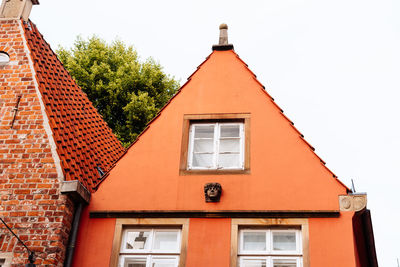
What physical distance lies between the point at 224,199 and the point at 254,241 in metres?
0.89

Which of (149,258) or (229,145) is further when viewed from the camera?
(229,145)

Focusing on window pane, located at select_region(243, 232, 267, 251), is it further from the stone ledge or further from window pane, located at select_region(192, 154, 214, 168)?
the stone ledge

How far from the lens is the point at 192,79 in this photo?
35.4 ft

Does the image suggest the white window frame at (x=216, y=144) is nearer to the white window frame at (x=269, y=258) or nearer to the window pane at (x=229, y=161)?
the window pane at (x=229, y=161)

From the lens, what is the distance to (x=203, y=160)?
9789 millimetres

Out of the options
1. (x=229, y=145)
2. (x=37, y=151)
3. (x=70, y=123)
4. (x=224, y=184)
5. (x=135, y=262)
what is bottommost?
(x=135, y=262)

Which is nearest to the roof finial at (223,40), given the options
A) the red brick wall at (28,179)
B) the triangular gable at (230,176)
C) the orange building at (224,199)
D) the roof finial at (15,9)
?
the triangular gable at (230,176)

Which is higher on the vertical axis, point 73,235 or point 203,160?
point 203,160

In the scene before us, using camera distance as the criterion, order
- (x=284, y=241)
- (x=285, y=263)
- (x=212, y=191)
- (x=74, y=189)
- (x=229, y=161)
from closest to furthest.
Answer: (x=285, y=263), (x=284, y=241), (x=74, y=189), (x=212, y=191), (x=229, y=161)

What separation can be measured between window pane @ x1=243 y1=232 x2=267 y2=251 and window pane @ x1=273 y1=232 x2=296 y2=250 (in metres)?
0.18

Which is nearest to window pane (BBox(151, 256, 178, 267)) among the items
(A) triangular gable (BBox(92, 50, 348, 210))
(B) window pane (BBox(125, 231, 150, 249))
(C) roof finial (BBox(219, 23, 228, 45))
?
(B) window pane (BBox(125, 231, 150, 249))

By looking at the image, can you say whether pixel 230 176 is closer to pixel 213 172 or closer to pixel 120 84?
pixel 213 172

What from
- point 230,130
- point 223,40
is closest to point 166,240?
point 230,130

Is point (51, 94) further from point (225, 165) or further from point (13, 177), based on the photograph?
point (225, 165)
